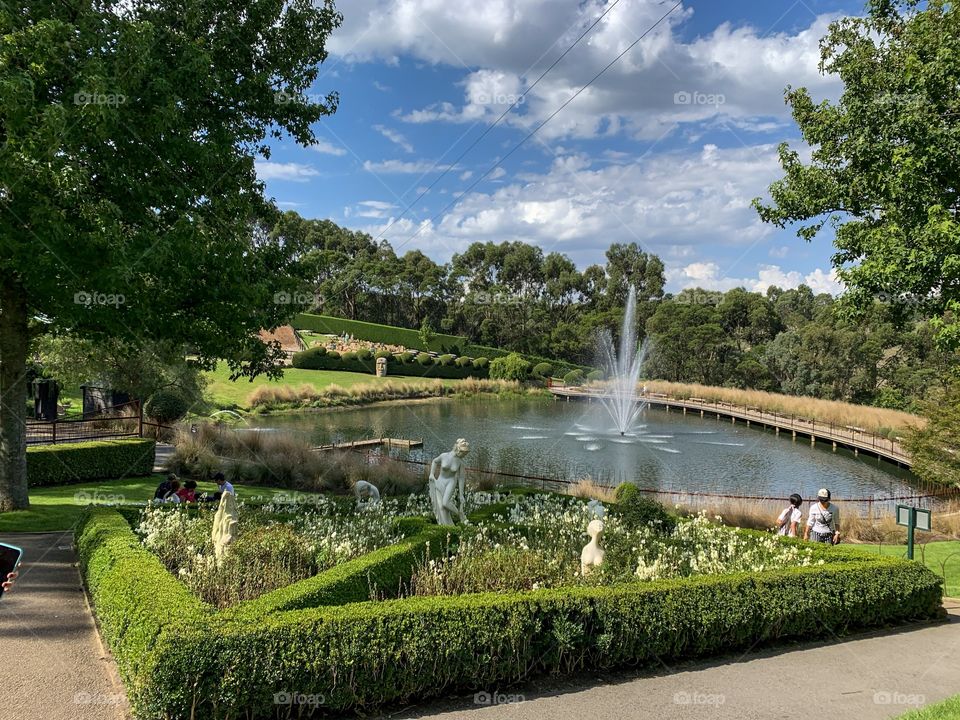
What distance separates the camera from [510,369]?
205 feet

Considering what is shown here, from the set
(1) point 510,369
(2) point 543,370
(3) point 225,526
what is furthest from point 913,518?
(2) point 543,370

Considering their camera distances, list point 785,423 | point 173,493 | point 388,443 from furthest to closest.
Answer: point 785,423 → point 388,443 → point 173,493

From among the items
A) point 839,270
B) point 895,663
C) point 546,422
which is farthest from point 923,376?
point 895,663

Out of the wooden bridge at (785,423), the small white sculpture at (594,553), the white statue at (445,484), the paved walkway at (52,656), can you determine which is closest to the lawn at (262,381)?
the wooden bridge at (785,423)

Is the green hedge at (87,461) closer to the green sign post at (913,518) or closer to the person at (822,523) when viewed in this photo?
the person at (822,523)

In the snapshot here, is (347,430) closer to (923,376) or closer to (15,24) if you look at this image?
(15,24)

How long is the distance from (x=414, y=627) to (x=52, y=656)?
3.66 m

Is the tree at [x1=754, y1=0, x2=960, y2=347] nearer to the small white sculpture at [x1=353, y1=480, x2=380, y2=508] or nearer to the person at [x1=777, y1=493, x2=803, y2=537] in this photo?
the person at [x1=777, y1=493, x2=803, y2=537]

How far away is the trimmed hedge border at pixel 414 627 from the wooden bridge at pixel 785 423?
20.6m

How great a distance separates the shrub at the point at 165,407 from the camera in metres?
24.7

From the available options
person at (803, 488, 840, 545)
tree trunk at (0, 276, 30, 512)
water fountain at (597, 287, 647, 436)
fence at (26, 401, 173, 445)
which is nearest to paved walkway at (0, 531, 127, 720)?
tree trunk at (0, 276, 30, 512)

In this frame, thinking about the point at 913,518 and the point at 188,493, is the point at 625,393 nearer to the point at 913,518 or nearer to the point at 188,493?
the point at 913,518

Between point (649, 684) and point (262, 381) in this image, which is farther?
point (262, 381)

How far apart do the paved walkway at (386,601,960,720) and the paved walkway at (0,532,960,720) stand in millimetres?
10
